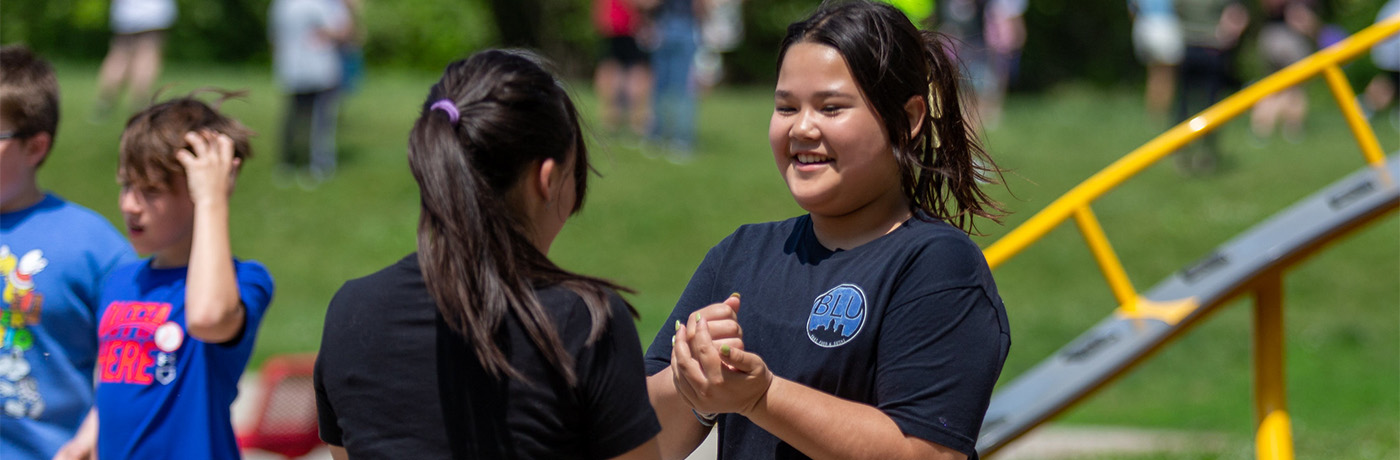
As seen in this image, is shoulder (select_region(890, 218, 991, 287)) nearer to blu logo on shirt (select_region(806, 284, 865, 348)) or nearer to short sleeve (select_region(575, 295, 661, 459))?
blu logo on shirt (select_region(806, 284, 865, 348))

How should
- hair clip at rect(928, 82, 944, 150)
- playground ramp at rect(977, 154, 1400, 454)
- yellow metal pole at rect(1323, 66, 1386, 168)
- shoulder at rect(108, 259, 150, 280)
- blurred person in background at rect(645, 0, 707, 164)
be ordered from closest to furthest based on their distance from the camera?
hair clip at rect(928, 82, 944, 150) < shoulder at rect(108, 259, 150, 280) < playground ramp at rect(977, 154, 1400, 454) < yellow metal pole at rect(1323, 66, 1386, 168) < blurred person in background at rect(645, 0, 707, 164)

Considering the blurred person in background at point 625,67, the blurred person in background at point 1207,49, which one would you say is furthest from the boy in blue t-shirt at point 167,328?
the blurred person in background at point 1207,49

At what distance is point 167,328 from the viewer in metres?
2.96

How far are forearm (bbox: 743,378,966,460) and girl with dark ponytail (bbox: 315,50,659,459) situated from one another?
0.67 ft

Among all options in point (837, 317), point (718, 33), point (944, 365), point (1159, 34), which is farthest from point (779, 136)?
point (718, 33)

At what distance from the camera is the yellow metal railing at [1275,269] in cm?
404

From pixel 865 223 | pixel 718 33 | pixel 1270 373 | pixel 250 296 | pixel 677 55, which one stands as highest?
pixel 865 223

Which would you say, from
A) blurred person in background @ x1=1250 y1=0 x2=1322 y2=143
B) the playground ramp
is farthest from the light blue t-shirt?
blurred person in background @ x1=1250 y1=0 x2=1322 y2=143

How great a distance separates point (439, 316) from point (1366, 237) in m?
10.7

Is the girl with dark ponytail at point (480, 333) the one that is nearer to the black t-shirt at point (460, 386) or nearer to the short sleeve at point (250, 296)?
the black t-shirt at point (460, 386)

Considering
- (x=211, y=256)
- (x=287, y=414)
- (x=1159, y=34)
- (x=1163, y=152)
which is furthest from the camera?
(x=1159, y=34)

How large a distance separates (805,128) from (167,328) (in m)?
1.55

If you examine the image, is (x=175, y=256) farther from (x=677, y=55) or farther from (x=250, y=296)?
(x=677, y=55)

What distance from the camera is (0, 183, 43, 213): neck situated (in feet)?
11.0
